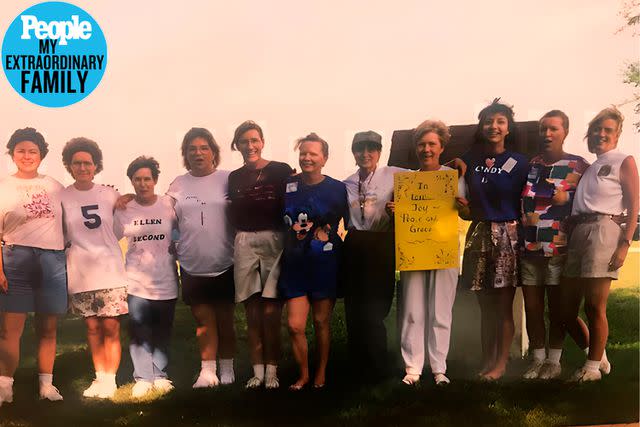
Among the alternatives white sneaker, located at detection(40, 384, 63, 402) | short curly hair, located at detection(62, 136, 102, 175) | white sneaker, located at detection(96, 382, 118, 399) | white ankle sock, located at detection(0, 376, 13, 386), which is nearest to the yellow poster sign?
short curly hair, located at detection(62, 136, 102, 175)

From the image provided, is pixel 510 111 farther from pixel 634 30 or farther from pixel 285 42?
pixel 285 42

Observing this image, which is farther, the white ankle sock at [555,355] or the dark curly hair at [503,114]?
the white ankle sock at [555,355]

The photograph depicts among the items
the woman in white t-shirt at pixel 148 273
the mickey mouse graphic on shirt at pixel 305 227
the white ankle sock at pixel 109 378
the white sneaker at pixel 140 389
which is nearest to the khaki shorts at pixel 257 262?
the mickey mouse graphic on shirt at pixel 305 227

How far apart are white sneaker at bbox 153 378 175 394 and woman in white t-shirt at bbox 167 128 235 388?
0.58 metres

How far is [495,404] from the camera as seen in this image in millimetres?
4395

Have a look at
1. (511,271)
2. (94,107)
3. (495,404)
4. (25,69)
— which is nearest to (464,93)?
(511,271)

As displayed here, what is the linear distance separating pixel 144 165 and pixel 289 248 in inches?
44.5

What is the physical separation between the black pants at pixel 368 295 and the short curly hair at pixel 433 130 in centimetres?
72

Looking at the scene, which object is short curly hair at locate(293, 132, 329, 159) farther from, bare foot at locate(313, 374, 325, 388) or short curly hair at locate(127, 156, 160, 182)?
bare foot at locate(313, 374, 325, 388)

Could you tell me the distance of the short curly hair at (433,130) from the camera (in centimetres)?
443

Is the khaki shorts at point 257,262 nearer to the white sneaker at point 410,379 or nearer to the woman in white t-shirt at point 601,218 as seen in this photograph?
the white sneaker at point 410,379

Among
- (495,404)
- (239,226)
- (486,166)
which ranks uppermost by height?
(486,166)

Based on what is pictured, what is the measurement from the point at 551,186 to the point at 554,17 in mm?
1246

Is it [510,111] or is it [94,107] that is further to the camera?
[510,111]
